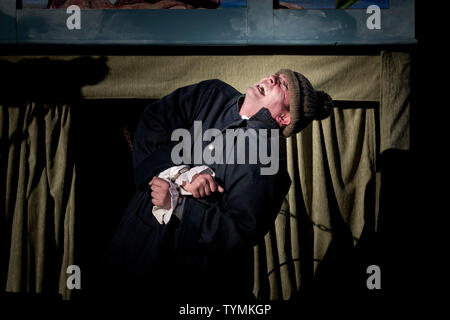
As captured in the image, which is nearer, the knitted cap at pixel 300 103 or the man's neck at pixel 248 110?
the knitted cap at pixel 300 103

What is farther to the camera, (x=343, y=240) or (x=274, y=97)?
(x=343, y=240)

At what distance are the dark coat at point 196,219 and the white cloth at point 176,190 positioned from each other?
45mm

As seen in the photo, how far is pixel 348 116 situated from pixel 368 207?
2.30ft

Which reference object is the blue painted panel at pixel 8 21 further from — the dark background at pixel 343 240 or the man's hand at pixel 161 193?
the man's hand at pixel 161 193

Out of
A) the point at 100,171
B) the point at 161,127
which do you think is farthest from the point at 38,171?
the point at 161,127

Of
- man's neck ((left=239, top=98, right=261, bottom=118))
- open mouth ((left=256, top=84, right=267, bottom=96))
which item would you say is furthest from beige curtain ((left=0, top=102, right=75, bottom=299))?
open mouth ((left=256, top=84, right=267, bottom=96))

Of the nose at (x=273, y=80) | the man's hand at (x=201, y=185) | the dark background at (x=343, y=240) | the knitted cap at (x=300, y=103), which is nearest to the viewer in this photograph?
the man's hand at (x=201, y=185)

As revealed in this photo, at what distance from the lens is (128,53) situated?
261 centimetres

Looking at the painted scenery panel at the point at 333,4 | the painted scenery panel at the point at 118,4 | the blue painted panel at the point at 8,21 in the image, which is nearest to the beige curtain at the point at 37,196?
the blue painted panel at the point at 8,21

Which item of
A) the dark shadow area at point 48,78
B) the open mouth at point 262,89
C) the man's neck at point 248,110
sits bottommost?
the man's neck at point 248,110

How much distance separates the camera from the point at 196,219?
82.4 inches

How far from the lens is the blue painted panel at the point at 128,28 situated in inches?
101

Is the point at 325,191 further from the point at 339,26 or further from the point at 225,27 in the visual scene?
the point at 225,27

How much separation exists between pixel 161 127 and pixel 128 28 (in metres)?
0.86
